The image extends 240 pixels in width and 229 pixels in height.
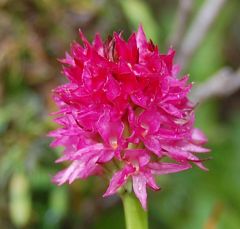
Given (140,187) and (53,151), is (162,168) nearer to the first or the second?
(140,187)

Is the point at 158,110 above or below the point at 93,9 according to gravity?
below

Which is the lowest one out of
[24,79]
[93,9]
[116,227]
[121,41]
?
[116,227]

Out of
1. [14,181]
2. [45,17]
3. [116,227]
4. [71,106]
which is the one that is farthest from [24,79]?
[71,106]

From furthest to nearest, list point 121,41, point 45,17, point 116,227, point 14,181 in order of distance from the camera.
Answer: point 116,227
point 45,17
point 14,181
point 121,41

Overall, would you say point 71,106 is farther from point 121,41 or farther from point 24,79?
point 24,79

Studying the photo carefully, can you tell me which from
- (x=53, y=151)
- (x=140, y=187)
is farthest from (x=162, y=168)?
(x=53, y=151)

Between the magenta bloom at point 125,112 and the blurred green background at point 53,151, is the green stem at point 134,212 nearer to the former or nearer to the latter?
the magenta bloom at point 125,112
